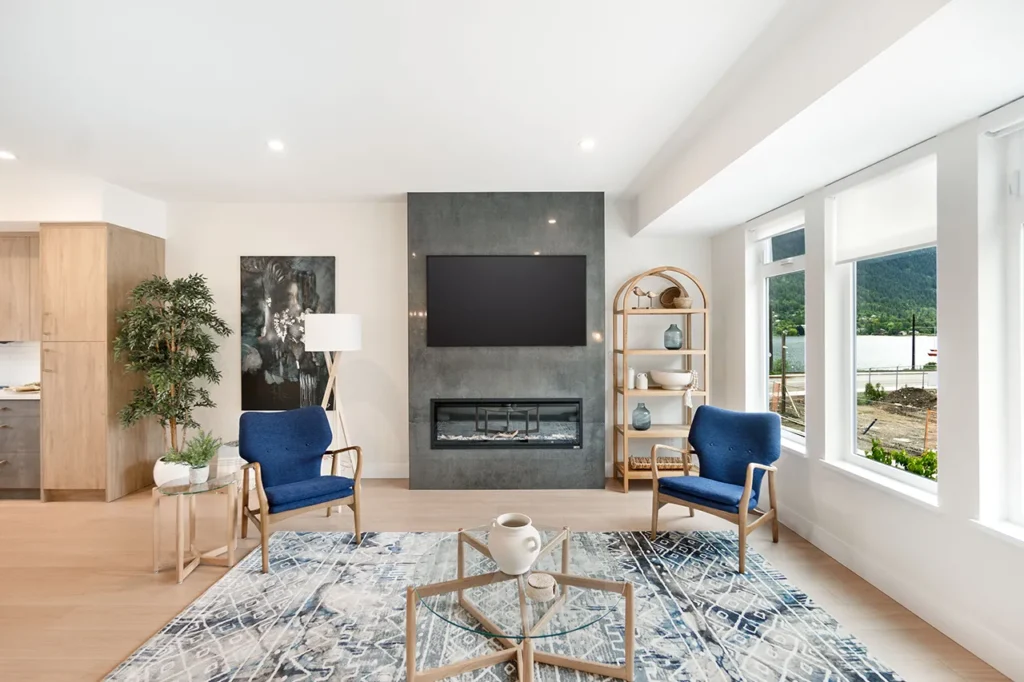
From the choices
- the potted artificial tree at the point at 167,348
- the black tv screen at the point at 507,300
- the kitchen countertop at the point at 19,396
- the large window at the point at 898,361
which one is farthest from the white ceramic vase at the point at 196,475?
the large window at the point at 898,361

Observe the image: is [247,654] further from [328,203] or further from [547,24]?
[328,203]

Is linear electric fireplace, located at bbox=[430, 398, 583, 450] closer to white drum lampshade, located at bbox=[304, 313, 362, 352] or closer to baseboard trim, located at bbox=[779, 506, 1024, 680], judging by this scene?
white drum lampshade, located at bbox=[304, 313, 362, 352]

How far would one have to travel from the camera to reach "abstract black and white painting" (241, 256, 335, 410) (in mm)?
5074

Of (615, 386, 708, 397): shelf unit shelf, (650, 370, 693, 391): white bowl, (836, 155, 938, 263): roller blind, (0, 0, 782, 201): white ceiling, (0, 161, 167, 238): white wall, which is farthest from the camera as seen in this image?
(650, 370, 693, 391): white bowl

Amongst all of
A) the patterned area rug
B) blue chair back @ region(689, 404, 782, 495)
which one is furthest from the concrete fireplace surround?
the patterned area rug

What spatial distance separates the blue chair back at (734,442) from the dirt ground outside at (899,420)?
1.60ft

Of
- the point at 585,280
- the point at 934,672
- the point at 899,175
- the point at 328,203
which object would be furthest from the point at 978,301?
the point at 328,203

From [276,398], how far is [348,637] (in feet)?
10.5

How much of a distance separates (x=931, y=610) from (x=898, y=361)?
1.29m

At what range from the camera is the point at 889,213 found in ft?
9.78

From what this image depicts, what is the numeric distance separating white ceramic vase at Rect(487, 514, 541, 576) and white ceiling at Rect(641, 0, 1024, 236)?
2093 mm

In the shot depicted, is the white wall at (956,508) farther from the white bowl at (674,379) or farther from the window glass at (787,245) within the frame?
the white bowl at (674,379)

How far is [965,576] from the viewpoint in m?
2.33

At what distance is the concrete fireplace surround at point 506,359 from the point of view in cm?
475
